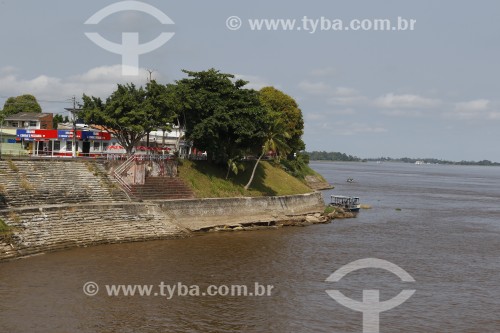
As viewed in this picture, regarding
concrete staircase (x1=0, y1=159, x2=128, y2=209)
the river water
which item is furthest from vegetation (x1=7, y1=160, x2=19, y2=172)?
the river water

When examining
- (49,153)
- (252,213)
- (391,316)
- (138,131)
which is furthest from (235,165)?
(391,316)

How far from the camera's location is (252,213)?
54.0 m

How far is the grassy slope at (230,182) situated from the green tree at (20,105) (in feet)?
204

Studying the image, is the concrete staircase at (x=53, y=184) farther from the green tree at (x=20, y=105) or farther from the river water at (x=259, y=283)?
the green tree at (x=20, y=105)

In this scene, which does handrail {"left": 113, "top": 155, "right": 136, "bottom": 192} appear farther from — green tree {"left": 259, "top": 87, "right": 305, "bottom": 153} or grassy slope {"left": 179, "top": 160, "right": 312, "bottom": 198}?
green tree {"left": 259, "top": 87, "right": 305, "bottom": 153}

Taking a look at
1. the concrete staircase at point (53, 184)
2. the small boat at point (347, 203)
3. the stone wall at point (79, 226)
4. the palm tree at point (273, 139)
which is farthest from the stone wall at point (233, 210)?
the small boat at point (347, 203)

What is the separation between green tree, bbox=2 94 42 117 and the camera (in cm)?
10346

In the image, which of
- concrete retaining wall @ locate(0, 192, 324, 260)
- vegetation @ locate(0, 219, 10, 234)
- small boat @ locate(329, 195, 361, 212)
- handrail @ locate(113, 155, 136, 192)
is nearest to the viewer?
vegetation @ locate(0, 219, 10, 234)

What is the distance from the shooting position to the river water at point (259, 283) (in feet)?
81.5

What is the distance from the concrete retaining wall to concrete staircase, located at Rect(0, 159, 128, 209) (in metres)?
2.41

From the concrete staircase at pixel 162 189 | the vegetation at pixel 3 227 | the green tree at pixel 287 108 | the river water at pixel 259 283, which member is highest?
the green tree at pixel 287 108

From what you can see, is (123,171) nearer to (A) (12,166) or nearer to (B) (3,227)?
(A) (12,166)

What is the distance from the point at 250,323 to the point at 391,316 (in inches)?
313

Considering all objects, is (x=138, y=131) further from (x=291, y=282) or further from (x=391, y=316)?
(x=391, y=316)
